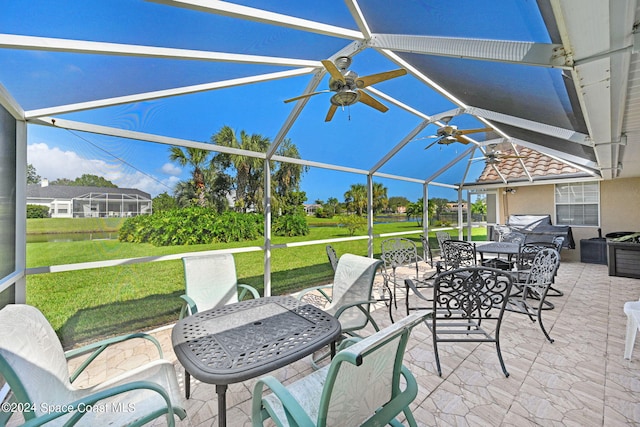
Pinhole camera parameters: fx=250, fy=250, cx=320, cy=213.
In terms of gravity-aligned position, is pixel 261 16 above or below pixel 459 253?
above

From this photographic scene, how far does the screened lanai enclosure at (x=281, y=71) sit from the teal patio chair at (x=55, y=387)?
3.73ft

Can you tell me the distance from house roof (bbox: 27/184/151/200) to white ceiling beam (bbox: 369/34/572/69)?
533cm

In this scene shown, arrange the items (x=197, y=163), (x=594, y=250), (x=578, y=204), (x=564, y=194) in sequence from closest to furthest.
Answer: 1. (x=197, y=163)
2. (x=594, y=250)
3. (x=578, y=204)
4. (x=564, y=194)

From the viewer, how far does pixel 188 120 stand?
3812 millimetres

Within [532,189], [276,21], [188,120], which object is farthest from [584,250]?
[188,120]

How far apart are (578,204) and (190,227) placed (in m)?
12.2

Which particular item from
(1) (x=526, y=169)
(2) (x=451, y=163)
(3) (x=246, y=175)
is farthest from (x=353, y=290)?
(1) (x=526, y=169)

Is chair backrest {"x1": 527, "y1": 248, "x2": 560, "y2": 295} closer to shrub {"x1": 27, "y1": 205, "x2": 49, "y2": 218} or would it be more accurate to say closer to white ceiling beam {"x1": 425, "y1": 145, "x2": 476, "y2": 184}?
white ceiling beam {"x1": 425, "y1": 145, "x2": 476, "y2": 184}

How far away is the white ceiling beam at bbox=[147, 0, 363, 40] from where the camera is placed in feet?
5.76

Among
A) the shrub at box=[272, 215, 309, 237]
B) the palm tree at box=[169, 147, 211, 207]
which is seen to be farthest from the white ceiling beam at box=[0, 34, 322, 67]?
the shrub at box=[272, 215, 309, 237]

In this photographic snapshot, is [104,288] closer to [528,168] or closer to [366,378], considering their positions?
[366,378]

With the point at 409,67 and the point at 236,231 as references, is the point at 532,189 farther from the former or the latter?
the point at 236,231

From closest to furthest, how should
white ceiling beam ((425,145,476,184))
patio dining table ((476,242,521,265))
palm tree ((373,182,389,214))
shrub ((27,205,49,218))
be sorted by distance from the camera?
shrub ((27,205,49,218)), patio dining table ((476,242,521,265)), white ceiling beam ((425,145,476,184)), palm tree ((373,182,389,214))

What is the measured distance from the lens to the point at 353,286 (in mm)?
2895
